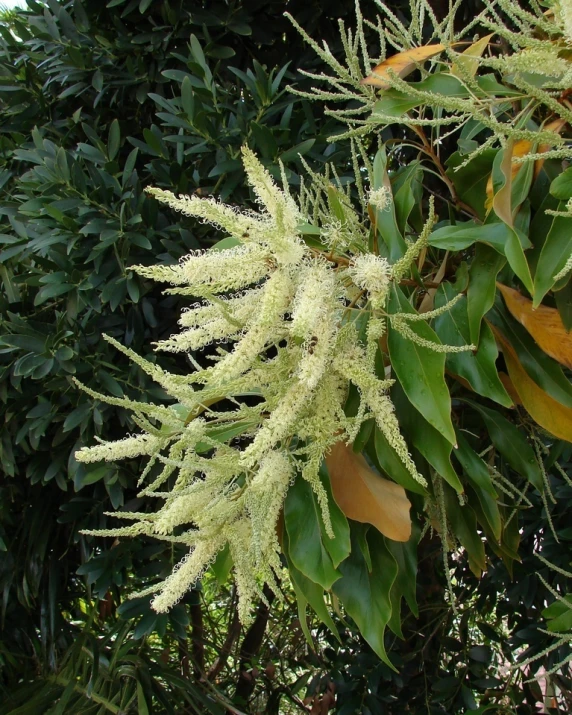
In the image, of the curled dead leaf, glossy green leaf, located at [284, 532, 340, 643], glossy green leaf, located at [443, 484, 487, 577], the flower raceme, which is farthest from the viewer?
glossy green leaf, located at [443, 484, 487, 577]

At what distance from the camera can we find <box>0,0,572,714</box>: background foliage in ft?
4.94

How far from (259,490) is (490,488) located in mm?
289

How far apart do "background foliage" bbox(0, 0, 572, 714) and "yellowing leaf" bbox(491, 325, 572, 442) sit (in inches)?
29.2

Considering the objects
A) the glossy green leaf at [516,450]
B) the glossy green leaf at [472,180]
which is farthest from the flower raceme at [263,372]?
the glossy green leaf at [516,450]

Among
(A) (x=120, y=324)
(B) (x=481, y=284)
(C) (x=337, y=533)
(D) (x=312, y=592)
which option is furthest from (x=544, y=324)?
(A) (x=120, y=324)

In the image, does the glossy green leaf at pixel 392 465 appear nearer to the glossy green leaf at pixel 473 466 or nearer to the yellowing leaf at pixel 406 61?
the glossy green leaf at pixel 473 466

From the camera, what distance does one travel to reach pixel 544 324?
71 cm

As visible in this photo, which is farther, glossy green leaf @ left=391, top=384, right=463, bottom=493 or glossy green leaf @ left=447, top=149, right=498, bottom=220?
glossy green leaf @ left=447, top=149, right=498, bottom=220

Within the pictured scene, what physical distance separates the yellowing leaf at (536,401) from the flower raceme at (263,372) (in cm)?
17

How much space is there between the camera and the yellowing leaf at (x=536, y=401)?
74cm

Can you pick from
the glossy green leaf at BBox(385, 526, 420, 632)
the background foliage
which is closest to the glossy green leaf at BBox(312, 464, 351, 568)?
the glossy green leaf at BBox(385, 526, 420, 632)

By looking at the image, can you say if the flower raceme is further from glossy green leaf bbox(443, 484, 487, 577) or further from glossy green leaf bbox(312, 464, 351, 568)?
glossy green leaf bbox(443, 484, 487, 577)

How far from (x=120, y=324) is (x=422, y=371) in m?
1.04

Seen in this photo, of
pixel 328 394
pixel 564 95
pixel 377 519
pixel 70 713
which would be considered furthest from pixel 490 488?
pixel 70 713
